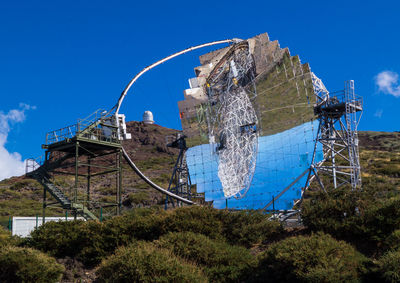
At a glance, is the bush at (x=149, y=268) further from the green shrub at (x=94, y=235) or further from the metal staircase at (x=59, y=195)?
the metal staircase at (x=59, y=195)

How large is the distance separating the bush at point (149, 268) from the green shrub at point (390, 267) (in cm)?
506

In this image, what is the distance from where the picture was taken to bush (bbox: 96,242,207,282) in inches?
540

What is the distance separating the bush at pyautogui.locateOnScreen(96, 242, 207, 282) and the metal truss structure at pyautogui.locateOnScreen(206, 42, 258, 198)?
1129 cm

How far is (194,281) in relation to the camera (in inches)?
537

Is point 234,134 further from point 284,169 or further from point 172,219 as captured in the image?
point 172,219

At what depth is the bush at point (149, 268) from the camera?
13727 mm

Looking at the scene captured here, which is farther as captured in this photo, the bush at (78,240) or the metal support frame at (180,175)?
the metal support frame at (180,175)

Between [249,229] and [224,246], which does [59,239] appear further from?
[249,229]

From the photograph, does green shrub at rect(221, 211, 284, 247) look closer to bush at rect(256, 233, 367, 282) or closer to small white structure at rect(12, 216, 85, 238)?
bush at rect(256, 233, 367, 282)

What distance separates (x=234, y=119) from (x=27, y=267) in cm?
1467

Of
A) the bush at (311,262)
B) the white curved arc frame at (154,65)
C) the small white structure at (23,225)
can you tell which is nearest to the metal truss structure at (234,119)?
the white curved arc frame at (154,65)

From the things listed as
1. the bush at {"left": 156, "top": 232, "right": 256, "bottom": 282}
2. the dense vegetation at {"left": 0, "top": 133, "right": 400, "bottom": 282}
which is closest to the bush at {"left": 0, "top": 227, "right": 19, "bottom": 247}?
the dense vegetation at {"left": 0, "top": 133, "right": 400, "bottom": 282}

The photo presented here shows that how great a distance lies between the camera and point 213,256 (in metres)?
15.8

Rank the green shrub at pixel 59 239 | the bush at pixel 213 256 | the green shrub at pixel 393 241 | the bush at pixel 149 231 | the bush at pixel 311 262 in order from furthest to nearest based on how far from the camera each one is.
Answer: the green shrub at pixel 59 239 < the bush at pixel 149 231 < the bush at pixel 213 256 < the green shrub at pixel 393 241 < the bush at pixel 311 262
